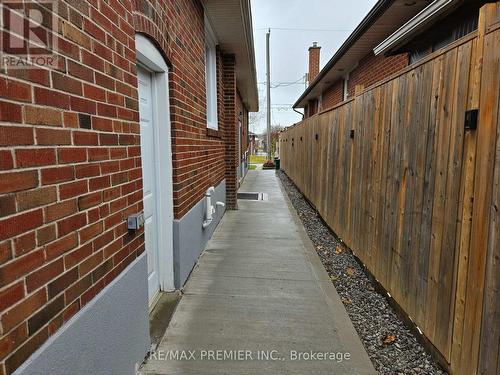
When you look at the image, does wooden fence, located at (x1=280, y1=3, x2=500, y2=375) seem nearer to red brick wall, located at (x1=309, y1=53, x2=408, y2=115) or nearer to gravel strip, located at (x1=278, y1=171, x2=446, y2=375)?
gravel strip, located at (x1=278, y1=171, x2=446, y2=375)

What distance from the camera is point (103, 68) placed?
1.94 m

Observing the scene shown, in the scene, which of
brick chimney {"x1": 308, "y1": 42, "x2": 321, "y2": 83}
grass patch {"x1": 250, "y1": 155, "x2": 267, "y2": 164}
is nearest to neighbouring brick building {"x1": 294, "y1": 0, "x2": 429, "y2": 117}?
brick chimney {"x1": 308, "y1": 42, "x2": 321, "y2": 83}

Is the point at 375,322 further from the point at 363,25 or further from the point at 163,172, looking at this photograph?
the point at 363,25

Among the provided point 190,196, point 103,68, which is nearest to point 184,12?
point 190,196

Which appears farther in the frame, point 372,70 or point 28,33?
point 372,70

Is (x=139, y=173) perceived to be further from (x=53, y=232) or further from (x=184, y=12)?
(x=184, y=12)

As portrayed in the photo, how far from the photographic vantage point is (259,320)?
319 centimetres

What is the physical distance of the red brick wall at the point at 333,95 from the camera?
10555mm

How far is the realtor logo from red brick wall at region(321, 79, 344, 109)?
9.94 m

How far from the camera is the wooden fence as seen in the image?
6.43 feet

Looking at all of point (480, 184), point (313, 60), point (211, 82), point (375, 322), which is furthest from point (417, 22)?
point (313, 60)

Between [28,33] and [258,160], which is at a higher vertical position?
[28,33]

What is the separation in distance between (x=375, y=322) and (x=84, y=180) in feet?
9.27

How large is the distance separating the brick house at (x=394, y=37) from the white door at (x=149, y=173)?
9.33 feet
